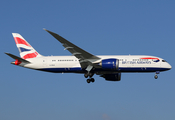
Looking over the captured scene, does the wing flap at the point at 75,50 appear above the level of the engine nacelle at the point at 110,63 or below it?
above

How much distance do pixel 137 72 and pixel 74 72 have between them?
34.7ft

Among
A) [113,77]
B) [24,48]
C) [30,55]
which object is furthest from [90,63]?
[24,48]

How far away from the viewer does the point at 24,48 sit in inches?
2327

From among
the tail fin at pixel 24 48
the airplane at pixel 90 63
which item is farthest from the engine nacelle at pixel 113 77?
the tail fin at pixel 24 48

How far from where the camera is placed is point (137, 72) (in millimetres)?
52125

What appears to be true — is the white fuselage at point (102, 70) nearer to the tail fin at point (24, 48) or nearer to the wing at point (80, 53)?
the wing at point (80, 53)

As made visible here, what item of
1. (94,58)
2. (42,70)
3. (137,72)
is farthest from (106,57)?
(42,70)

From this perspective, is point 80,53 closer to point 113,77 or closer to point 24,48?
point 113,77

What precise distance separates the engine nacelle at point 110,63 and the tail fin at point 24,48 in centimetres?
1370

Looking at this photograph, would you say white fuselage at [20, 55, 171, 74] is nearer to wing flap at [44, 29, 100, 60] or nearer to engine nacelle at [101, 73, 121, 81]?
wing flap at [44, 29, 100, 60]

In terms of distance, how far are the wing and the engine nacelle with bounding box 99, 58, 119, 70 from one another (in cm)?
168

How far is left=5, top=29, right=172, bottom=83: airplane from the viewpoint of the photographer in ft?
165

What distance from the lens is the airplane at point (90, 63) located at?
50.2 metres

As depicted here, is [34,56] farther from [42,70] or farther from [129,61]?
[129,61]
